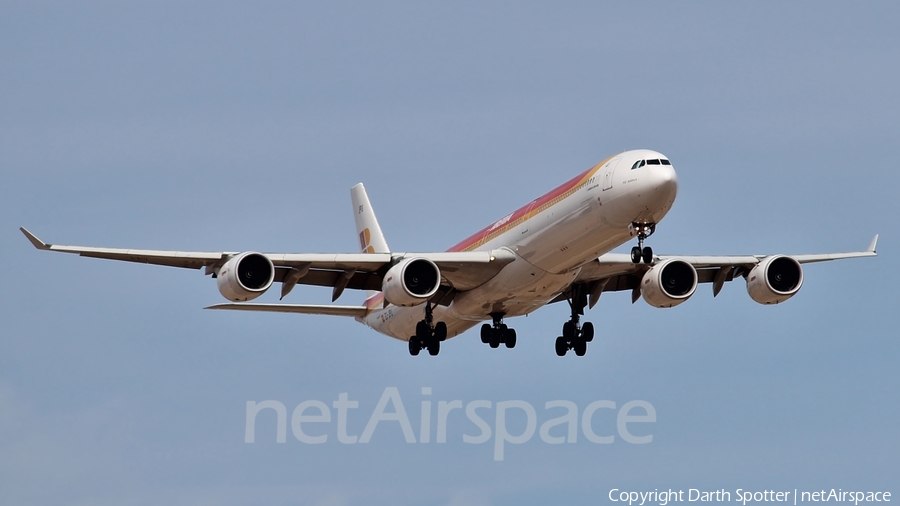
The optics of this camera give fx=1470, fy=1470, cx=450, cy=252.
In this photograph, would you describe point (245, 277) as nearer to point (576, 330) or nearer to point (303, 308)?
point (303, 308)

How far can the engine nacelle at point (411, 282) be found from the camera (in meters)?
47.0

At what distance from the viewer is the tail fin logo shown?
2441 inches

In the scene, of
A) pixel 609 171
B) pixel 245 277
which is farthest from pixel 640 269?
pixel 245 277

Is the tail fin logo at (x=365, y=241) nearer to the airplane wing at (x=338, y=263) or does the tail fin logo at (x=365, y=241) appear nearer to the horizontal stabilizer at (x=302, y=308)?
the horizontal stabilizer at (x=302, y=308)

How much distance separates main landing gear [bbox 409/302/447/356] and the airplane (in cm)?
4

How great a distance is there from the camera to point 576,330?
53031 millimetres

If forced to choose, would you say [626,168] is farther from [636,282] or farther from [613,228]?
[636,282]

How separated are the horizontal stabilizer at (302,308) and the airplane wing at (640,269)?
7.99 m

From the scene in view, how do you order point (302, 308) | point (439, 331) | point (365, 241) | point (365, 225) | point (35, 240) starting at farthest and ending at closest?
1. point (365, 225)
2. point (365, 241)
3. point (302, 308)
4. point (439, 331)
5. point (35, 240)

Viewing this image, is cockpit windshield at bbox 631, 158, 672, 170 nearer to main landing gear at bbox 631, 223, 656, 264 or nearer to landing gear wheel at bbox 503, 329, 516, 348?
main landing gear at bbox 631, 223, 656, 264

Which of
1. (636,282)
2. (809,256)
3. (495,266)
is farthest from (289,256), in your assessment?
(809,256)

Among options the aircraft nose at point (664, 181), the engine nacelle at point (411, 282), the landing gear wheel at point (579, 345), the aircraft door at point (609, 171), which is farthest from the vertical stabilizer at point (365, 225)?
the aircraft nose at point (664, 181)

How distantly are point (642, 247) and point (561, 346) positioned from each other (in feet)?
31.3

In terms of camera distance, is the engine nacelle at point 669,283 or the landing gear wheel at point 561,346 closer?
the engine nacelle at point 669,283
